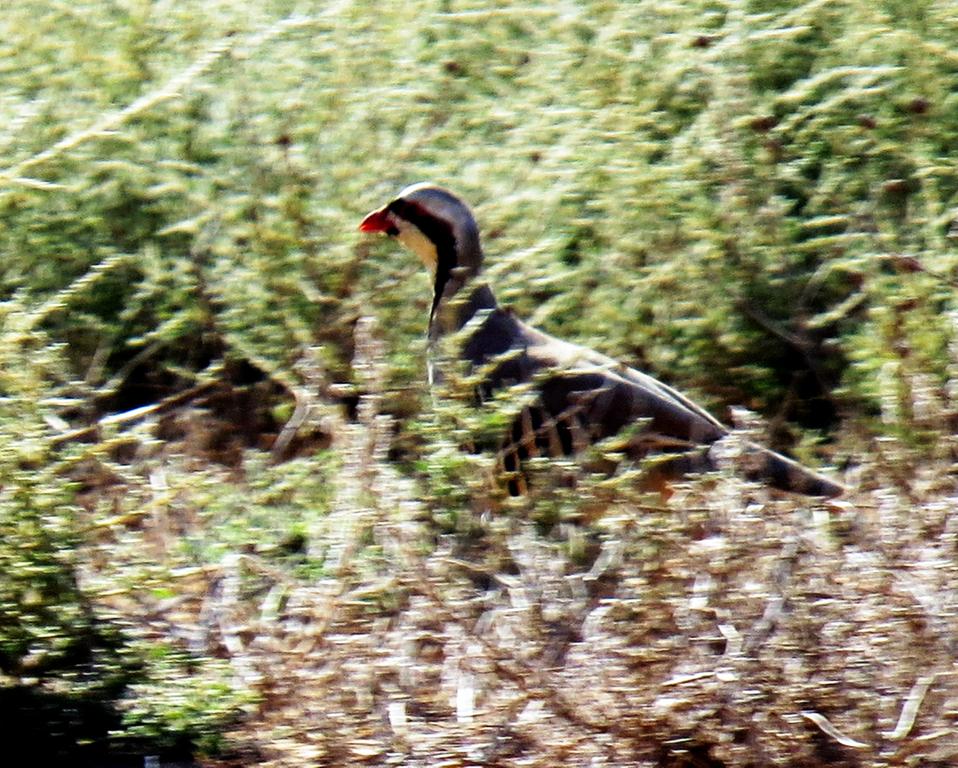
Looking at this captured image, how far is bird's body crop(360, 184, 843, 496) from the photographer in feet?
17.4

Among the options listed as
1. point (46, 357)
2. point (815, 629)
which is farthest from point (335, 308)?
point (815, 629)

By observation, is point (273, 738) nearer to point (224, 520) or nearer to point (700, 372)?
point (224, 520)

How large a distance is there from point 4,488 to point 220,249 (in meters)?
2.36

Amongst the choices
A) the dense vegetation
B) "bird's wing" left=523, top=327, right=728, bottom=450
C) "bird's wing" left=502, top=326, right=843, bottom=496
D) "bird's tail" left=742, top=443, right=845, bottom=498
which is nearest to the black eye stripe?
the dense vegetation

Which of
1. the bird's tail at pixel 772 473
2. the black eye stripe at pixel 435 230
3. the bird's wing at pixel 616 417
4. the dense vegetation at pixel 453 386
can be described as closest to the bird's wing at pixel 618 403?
the bird's wing at pixel 616 417

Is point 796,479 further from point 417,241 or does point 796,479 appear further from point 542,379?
point 417,241

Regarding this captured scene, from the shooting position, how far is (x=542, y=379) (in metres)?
5.47

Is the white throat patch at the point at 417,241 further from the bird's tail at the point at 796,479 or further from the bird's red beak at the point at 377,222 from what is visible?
the bird's tail at the point at 796,479

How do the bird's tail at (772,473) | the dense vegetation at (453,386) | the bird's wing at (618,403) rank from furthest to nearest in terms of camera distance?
1. the bird's wing at (618,403)
2. the bird's tail at (772,473)
3. the dense vegetation at (453,386)

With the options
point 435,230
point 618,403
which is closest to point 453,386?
point 618,403

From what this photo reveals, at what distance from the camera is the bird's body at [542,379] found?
5.31 metres

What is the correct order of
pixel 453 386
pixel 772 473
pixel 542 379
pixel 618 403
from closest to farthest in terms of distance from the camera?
pixel 453 386 → pixel 772 473 → pixel 542 379 → pixel 618 403

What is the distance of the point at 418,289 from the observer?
667 centimetres

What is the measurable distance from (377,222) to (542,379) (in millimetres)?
1162
